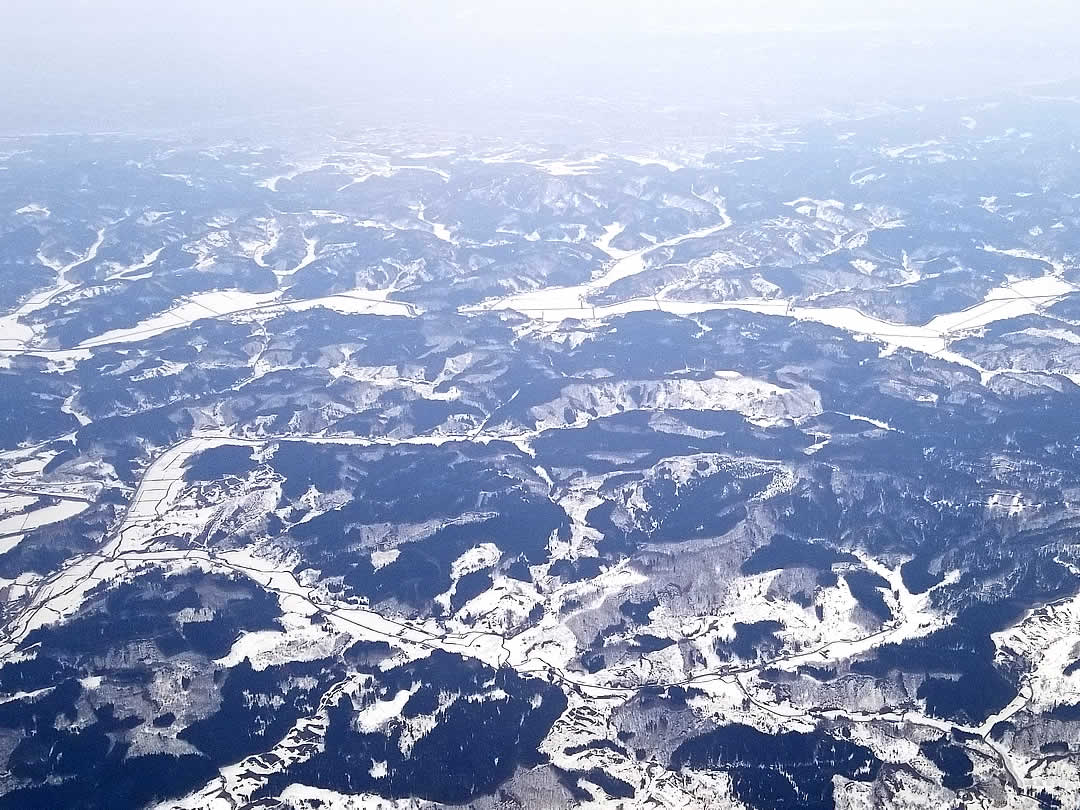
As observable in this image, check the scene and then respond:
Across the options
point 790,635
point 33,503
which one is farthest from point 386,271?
point 790,635

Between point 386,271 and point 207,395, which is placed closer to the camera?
point 207,395

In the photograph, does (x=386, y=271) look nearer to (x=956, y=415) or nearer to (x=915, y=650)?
(x=956, y=415)

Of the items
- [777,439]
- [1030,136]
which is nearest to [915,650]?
[777,439]

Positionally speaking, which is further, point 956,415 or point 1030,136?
point 1030,136

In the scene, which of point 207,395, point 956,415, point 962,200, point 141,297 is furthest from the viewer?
point 962,200

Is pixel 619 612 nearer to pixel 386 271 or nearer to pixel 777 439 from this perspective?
pixel 777 439

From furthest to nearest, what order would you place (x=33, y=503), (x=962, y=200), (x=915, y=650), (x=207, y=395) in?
(x=962, y=200), (x=207, y=395), (x=33, y=503), (x=915, y=650)

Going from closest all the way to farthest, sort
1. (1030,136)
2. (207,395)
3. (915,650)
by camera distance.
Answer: (915,650) < (207,395) < (1030,136)

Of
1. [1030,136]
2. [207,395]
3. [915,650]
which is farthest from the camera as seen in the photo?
[1030,136]
